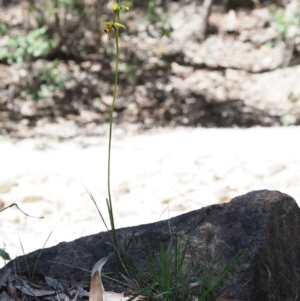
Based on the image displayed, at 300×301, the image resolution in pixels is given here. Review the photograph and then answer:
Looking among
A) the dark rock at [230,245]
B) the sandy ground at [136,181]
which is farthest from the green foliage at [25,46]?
the dark rock at [230,245]

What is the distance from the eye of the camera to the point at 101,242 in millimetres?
2543

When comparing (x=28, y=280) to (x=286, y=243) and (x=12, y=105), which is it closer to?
(x=286, y=243)

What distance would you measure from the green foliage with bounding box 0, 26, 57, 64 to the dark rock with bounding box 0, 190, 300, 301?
282 inches

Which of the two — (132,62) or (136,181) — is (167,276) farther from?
(132,62)

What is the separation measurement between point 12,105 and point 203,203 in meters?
5.90

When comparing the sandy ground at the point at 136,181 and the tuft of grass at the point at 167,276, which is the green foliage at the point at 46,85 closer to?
the sandy ground at the point at 136,181

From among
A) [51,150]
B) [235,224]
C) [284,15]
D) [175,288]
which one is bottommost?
[175,288]

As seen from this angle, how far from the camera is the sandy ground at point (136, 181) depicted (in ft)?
14.6

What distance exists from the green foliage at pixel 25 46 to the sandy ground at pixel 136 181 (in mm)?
3562

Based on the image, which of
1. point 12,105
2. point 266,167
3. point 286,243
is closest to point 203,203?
point 266,167

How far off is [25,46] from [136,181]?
17.2 ft

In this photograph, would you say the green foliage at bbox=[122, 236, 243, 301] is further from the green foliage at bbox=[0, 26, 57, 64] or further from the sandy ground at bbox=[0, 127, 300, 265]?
the green foliage at bbox=[0, 26, 57, 64]

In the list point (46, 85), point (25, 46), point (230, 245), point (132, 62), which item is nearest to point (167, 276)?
point (230, 245)

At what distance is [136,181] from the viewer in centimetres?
493
